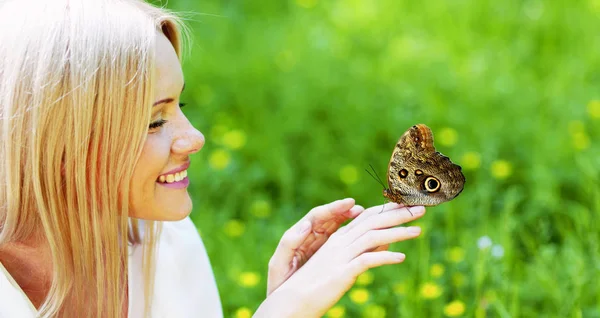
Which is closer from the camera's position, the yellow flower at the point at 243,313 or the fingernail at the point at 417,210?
the fingernail at the point at 417,210

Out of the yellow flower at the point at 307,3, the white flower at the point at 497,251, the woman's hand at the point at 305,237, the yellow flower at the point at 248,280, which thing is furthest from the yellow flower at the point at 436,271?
the yellow flower at the point at 307,3

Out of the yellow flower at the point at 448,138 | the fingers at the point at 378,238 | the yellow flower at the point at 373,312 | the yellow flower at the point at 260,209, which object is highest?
the yellow flower at the point at 448,138

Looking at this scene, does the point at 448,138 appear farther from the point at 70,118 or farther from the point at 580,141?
the point at 70,118

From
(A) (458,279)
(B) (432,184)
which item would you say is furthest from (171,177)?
(A) (458,279)

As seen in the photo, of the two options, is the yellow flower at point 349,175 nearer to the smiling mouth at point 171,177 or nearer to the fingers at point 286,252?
the fingers at point 286,252

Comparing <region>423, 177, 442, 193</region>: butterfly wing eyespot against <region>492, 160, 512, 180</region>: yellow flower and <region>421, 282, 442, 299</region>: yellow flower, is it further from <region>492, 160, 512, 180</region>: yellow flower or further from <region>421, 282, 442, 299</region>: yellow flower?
<region>492, 160, 512, 180</region>: yellow flower

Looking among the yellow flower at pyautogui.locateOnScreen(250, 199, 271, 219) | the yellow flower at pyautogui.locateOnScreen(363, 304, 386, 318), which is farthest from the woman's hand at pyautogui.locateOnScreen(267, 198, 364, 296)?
the yellow flower at pyautogui.locateOnScreen(250, 199, 271, 219)
